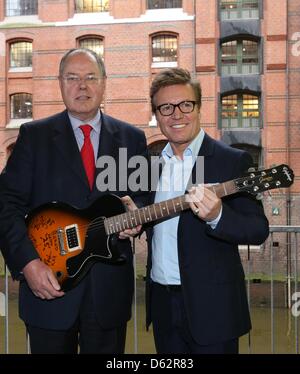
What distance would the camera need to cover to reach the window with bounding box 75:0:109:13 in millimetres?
9859

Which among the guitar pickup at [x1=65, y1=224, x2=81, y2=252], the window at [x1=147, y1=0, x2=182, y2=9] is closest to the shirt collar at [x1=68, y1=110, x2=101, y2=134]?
the guitar pickup at [x1=65, y1=224, x2=81, y2=252]

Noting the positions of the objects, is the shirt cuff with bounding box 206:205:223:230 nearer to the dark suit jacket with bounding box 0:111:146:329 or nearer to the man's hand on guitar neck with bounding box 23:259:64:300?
the dark suit jacket with bounding box 0:111:146:329

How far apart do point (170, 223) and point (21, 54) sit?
9787 millimetres

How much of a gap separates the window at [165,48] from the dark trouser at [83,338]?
8.97 m

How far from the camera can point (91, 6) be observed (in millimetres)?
9938

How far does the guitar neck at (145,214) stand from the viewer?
1406mm

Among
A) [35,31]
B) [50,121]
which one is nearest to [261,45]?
[35,31]

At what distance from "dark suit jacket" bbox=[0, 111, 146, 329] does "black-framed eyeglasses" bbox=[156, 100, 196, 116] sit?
8.0 inches

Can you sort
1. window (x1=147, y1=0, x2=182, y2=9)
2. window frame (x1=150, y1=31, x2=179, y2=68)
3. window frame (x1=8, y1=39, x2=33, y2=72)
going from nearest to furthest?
window (x1=147, y1=0, x2=182, y2=9) < window frame (x1=150, y1=31, x2=179, y2=68) < window frame (x1=8, y1=39, x2=33, y2=72)

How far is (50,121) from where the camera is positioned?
5.11 feet

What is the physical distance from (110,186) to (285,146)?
28.6ft

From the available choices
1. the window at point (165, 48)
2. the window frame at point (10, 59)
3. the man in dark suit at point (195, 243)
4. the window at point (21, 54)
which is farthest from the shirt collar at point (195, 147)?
the window at point (21, 54)

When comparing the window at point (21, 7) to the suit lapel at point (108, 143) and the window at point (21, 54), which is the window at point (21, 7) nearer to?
the window at point (21, 54)

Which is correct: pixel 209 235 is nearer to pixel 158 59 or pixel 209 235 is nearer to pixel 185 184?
pixel 185 184
